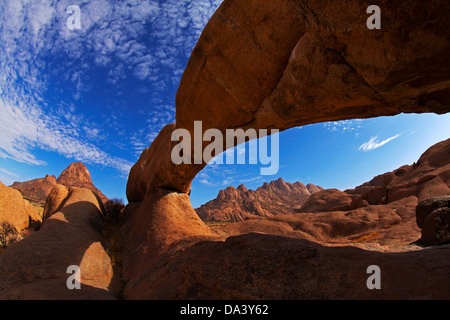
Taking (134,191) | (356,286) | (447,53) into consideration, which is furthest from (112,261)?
(447,53)

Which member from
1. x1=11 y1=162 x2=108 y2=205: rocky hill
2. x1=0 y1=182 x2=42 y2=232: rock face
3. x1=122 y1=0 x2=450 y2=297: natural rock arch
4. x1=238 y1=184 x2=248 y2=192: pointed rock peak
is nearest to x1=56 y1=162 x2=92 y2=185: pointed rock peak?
x1=11 y1=162 x2=108 y2=205: rocky hill

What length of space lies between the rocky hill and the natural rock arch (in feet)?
207

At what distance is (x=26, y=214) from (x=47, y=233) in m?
5.27

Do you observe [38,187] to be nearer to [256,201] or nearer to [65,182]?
[65,182]

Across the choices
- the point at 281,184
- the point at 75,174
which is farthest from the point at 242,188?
the point at 75,174

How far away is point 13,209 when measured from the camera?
29.7 ft

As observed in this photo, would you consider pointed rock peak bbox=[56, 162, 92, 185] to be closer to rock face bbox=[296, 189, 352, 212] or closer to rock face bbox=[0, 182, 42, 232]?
rock face bbox=[0, 182, 42, 232]

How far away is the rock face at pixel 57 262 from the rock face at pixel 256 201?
25.5 m

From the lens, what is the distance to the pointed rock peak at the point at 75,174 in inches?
3061

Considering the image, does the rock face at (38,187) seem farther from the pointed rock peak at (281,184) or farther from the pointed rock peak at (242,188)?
the pointed rock peak at (281,184)

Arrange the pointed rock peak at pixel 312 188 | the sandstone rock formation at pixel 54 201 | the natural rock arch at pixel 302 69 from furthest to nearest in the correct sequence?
1. the pointed rock peak at pixel 312 188
2. the sandstone rock formation at pixel 54 201
3. the natural rock arch at pixel 302 69

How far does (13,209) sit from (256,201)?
6810 cm

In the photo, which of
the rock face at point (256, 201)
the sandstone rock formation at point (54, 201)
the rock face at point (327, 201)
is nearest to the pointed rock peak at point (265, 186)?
the rock face at point (256, 201)
